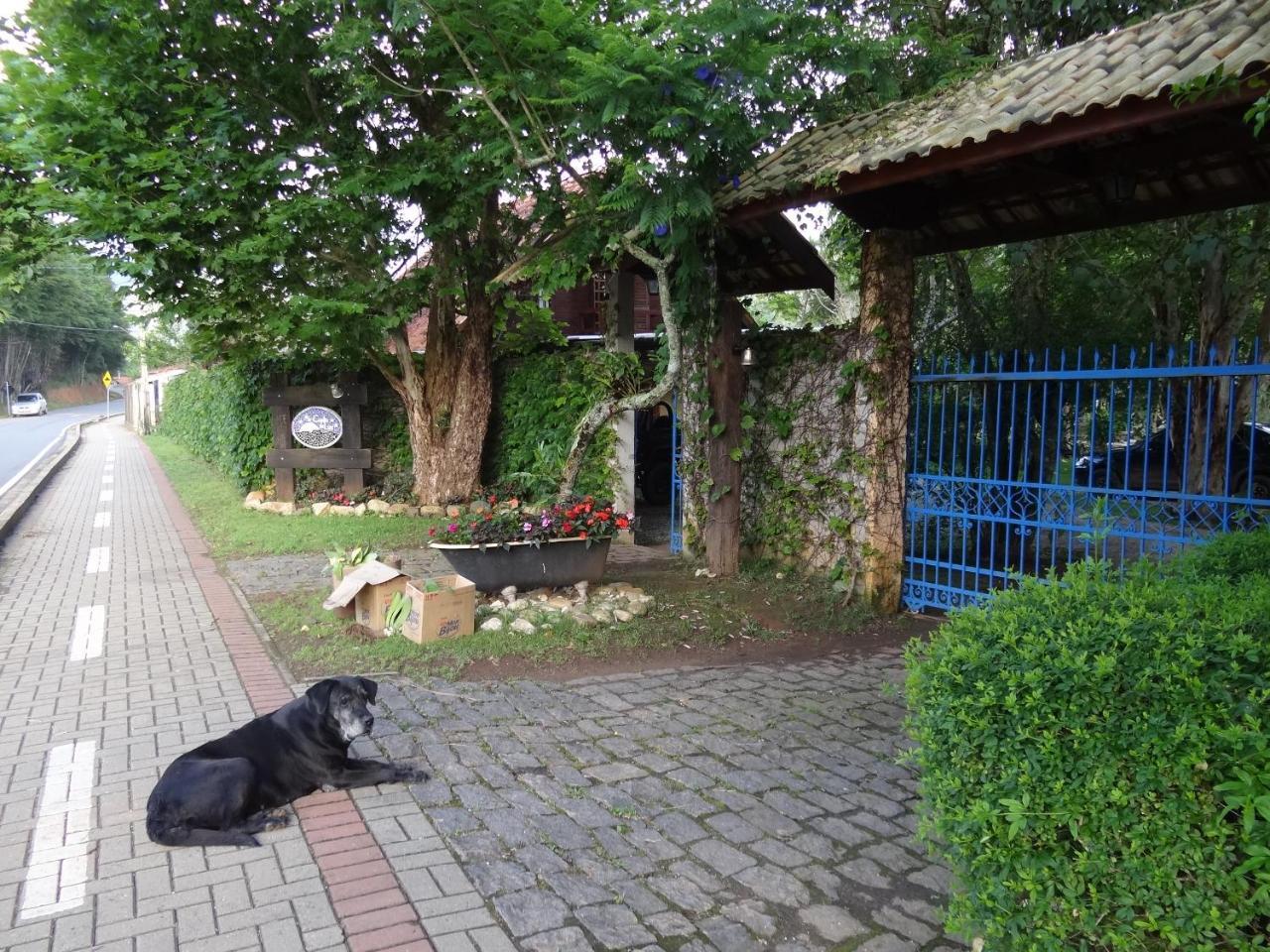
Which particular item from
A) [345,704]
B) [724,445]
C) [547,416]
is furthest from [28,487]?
[345,704]

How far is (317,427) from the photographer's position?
529 inches

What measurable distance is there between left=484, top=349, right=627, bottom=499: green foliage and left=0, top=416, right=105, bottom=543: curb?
647 centimetres

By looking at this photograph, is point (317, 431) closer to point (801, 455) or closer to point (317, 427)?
point (317, 427)

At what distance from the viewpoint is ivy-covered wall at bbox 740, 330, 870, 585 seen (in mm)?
7535

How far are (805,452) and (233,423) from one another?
10636 mm

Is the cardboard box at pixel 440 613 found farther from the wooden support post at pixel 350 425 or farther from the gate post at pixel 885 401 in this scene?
the wooden support post at pixel 350 425

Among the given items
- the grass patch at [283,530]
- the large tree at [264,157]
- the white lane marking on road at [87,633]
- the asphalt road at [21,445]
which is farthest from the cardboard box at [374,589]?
the asphalt road at [21,445]

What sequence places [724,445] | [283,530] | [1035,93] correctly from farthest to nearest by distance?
[283,530], [724,445], [1035,93]

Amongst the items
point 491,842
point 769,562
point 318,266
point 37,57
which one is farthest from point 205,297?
point 491,842

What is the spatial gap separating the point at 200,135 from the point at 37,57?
1.65m

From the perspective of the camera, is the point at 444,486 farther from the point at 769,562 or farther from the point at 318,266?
the point at 769,562

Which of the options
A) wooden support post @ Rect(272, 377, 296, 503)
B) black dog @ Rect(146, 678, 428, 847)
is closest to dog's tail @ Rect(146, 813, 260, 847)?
black dog @ Rect(146, 678, 428, 847)

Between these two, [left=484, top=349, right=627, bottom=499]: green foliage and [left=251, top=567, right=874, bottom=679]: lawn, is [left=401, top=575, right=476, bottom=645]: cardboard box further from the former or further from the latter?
[left=484, top=349, right=627, bottom=499]: green foliage

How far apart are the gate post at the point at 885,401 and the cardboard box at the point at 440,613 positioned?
3268mm
